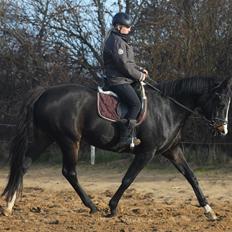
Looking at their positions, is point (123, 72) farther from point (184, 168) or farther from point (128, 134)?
point (184, 168)

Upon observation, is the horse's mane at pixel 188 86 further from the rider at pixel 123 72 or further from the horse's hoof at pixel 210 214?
the horse's hoof at pixel 210 214

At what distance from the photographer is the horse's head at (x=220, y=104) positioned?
662 centimetres

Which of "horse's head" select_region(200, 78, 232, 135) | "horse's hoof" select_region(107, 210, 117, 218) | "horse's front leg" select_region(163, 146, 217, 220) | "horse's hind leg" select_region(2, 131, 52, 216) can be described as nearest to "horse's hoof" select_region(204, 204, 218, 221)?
"horse's front leg" select_region(163, 146, 217, 220)

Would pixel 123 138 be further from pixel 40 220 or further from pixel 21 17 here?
pixel 21 17

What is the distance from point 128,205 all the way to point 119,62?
2.29 metres

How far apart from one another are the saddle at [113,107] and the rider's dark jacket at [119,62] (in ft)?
0.63

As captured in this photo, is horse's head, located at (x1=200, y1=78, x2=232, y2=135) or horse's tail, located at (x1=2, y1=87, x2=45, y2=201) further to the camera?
horse's tail, located at (x1=2, y1=87, x2=45, y2=201)

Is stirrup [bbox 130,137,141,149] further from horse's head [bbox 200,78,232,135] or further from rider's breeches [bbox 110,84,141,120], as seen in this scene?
horse's head [bbox 200,78,232,135]

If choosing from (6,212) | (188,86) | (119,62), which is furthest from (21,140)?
(188,86)

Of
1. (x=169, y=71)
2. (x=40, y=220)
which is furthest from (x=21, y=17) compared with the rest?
(x=40, y=220)

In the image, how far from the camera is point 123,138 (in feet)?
21.7

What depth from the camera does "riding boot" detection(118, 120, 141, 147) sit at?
6543mm

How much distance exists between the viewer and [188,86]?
22.6ft

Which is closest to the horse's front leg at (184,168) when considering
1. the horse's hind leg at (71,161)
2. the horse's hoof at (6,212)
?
the horse's hind leg at (71,161)
